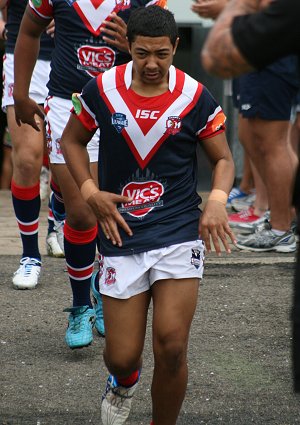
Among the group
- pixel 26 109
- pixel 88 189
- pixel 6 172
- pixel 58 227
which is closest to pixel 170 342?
pixel 88 189

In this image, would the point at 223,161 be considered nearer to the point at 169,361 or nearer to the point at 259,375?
the point at 169,361

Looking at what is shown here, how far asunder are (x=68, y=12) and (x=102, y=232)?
4.83 feet

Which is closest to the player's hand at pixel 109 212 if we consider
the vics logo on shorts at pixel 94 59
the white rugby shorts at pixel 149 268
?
the white rugby shorts at pixel 149 268

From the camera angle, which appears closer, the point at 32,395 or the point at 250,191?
the point at 32,395

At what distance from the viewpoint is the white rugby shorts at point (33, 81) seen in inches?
279

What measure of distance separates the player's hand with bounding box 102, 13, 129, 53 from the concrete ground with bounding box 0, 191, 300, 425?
1493 mm

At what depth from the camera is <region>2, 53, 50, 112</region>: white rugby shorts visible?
7.09 meters

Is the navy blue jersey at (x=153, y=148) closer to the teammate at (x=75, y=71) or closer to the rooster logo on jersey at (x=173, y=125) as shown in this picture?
the rooster logo on jersey at (x=173, y=125)

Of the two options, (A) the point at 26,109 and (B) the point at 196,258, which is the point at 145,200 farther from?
(A) the point at 26,109

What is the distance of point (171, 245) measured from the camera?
4.43 meters

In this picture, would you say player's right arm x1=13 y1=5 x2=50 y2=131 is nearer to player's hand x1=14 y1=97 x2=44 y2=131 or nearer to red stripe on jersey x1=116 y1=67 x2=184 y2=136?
player's hand x1=14 y1=97 x2=44 y2=131

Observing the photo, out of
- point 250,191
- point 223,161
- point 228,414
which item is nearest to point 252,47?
point 223,161

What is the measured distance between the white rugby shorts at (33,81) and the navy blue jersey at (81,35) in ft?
4.54

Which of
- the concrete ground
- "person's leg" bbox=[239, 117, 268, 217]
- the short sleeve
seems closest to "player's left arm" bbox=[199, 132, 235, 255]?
the concrete ground
